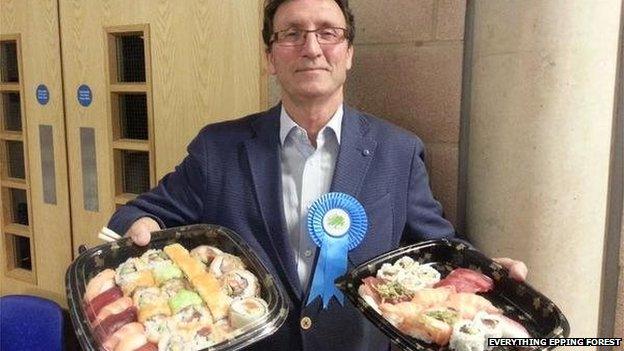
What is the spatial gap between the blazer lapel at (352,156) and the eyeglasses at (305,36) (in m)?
0.20

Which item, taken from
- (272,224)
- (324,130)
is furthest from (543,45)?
(272,224)

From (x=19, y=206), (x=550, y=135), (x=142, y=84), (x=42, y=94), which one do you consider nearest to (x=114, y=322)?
(x=550, y=135)

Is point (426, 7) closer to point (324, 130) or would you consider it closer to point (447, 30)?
point (447, 30)

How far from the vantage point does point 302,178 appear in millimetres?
1284

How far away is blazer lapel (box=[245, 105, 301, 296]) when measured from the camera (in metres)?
1.22

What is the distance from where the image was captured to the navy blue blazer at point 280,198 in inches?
48.2

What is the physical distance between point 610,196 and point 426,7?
2.51 feet

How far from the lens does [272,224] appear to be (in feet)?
4.06

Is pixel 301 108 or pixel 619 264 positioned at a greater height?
pixel 301 108

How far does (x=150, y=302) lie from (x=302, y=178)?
487 mm

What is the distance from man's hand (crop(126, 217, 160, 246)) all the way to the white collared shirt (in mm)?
335

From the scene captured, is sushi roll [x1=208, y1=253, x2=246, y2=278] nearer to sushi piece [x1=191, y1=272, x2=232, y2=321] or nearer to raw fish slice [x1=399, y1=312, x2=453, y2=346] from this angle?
sushi piece [x1=191, y1=272, x2=232, y2=321]

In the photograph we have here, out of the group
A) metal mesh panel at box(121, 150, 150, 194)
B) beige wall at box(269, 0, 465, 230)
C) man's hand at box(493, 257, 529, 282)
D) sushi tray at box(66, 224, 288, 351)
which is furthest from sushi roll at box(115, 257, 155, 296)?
metal mesh panel at box(121, 150, 150, 194)

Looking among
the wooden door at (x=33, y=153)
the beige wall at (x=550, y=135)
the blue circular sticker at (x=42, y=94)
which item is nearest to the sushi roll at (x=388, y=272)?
the beige wall at (x=550, y=135)
